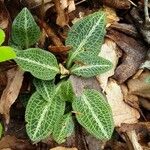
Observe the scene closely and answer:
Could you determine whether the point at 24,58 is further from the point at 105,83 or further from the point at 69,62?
the point at 105,83

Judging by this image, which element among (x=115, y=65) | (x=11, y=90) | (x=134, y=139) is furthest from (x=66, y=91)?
(x=134, y=139)

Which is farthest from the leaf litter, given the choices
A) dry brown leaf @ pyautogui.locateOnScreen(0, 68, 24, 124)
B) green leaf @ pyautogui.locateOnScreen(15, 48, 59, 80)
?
green leaf @ pyautogui.locateOnScreen(15, 48, 59, 80)

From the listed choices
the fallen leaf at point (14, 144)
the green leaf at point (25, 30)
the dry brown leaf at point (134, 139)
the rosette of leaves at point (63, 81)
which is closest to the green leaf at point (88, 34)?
the rosette of leaves at point (63, 81)

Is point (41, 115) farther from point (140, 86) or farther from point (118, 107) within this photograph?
point (140, 86)

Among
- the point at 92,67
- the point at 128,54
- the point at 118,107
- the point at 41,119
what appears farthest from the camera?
the point at 128,54

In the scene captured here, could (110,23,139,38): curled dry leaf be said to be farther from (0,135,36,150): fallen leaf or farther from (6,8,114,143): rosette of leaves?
(0,135,36,150): fallen leaf


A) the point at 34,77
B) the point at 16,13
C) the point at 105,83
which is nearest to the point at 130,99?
the point at 105,83
